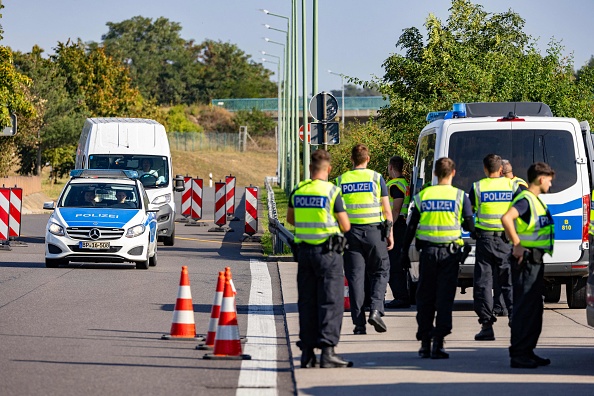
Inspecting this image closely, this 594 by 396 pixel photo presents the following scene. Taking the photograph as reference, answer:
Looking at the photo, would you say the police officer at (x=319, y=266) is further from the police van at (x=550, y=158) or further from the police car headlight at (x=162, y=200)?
the police car headlight at (x=162, y=200)

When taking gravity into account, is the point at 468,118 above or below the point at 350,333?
above

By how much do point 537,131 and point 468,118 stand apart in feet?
2.65

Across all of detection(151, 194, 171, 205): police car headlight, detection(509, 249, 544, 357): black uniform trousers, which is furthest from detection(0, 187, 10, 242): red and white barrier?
detection(509, 249, 544, 357): black uniform trousers

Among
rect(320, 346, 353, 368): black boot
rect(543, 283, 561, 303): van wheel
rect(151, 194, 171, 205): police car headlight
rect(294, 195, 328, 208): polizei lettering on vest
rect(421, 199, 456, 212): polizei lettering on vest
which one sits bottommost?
rect(543, 283, 561, 303): van wheel

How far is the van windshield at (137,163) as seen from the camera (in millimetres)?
28811

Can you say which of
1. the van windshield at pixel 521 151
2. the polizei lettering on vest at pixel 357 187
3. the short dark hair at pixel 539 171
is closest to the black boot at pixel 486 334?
the polizei lettering on vest at pixel 357 187

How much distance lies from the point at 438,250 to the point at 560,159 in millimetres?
4030

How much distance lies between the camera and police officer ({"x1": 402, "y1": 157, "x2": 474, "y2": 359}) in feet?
35.9

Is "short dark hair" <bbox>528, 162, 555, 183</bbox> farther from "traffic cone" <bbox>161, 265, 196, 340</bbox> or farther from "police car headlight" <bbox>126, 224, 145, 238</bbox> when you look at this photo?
"police car headlight" <bbox>126, 224, 145, 238</bbox>

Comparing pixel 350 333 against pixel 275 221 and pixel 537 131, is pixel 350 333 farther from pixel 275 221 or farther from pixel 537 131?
pixel 275 221

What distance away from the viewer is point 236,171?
103312 mm

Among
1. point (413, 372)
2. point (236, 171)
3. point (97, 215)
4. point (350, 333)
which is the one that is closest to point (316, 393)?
point (413, 372)

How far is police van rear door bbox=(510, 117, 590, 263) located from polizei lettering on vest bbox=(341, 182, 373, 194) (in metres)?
2.86

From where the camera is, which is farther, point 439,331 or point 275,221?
point 275,221
